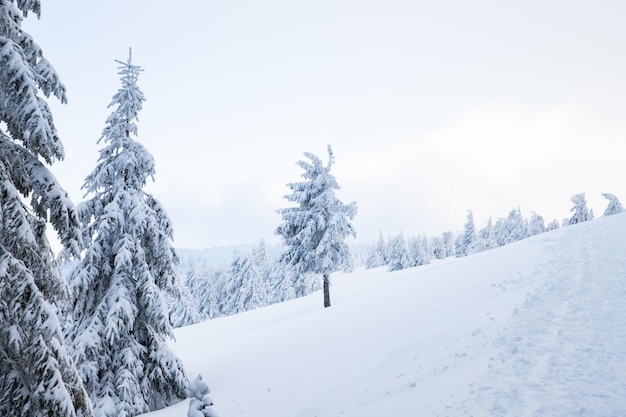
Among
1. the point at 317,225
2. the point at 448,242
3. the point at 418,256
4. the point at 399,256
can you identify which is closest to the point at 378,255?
the point at 448,242

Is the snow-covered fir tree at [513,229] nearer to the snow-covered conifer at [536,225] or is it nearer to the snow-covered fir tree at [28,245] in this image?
the snow-covered conifer at [536,225]

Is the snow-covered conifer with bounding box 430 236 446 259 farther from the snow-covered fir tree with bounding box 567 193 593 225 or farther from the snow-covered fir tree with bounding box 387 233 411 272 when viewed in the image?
the snow-covered fir tree with bounding box 567 193 593 225

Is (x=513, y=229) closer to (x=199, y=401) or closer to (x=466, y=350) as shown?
(x=466, y=350)

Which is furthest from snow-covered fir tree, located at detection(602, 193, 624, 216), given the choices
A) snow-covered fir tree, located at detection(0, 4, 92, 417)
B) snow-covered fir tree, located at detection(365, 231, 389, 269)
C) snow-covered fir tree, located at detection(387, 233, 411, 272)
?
snow-covered fir tree, located at detection(0, 4, 92, 417)

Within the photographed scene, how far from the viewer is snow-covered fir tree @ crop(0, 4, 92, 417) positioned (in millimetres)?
5711

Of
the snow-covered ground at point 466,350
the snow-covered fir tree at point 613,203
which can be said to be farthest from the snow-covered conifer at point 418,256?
the snow-covered ground at point 466,350

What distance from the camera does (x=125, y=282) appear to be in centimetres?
1184

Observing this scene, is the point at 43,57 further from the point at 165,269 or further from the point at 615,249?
the point at 615,249

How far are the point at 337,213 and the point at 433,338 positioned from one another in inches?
545

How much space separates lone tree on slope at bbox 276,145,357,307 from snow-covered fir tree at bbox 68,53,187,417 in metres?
13.1

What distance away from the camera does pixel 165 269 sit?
41.5 ft

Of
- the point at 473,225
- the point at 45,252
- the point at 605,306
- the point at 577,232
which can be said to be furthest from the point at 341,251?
the point at 473,225

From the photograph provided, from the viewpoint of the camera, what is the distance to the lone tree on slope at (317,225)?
24.9 metres

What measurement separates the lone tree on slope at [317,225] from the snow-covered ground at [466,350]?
546 cm
